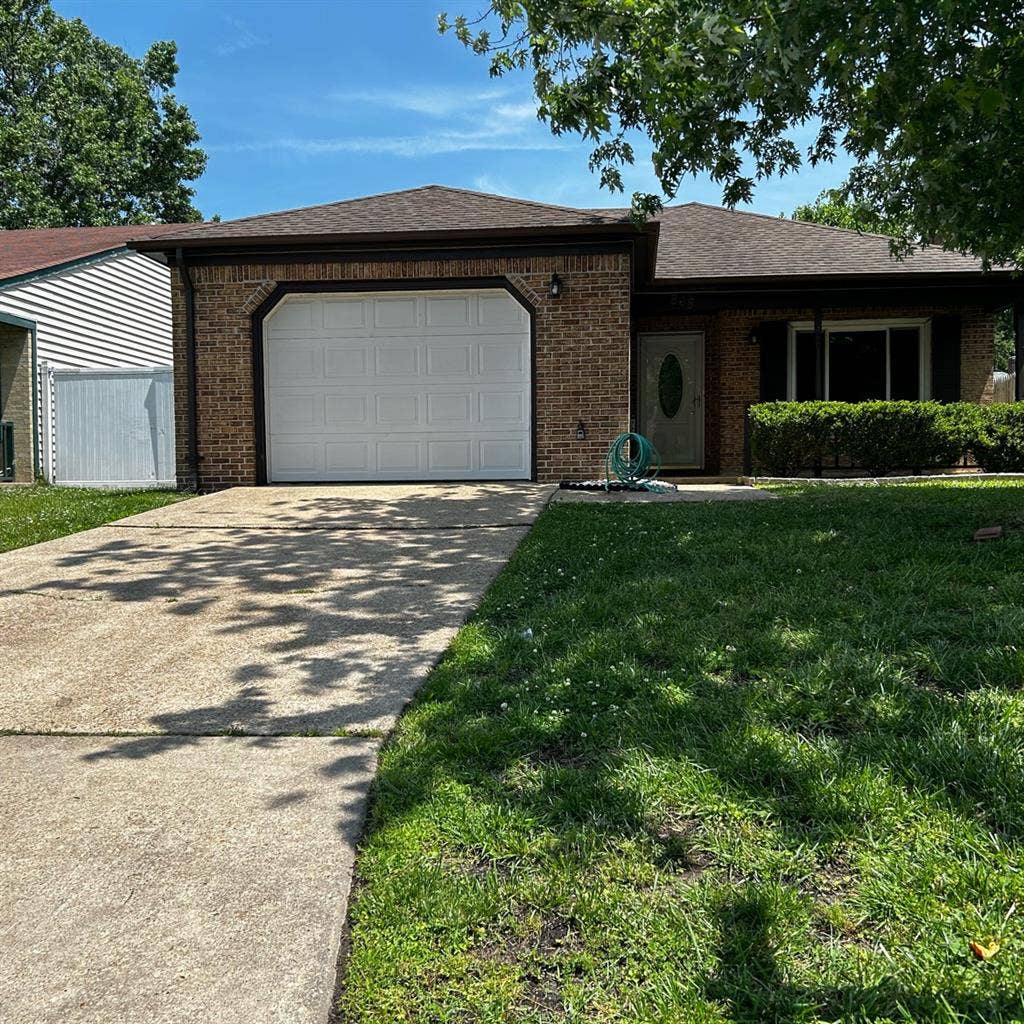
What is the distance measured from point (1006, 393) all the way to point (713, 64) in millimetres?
18069

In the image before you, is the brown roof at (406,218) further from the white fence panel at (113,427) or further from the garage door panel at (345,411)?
the white fence panel at (113,427)

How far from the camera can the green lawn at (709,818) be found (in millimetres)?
1837

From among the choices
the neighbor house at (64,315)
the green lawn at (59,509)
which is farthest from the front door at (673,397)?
the neighbor house at (64,315)

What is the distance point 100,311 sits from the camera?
1703 cm

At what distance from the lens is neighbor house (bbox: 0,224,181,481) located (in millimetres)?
14391

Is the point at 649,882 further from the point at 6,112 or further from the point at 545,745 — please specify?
the point at 6,112

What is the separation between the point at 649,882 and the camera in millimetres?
2180

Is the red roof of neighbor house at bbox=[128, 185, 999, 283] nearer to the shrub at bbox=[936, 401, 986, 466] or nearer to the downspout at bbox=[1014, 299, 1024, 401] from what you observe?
the downspout at bbox=[1014, 299, 1024, 401]

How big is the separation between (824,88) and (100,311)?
15.0 meters

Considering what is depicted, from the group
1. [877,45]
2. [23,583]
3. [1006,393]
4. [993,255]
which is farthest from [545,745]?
[1006,393]

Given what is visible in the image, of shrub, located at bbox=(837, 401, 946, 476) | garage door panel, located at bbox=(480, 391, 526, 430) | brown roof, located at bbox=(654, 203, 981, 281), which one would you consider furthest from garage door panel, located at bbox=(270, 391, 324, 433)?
shrub, located at bbox=(837, 401, 946, 476)

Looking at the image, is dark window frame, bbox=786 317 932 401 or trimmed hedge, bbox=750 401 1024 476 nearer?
trimmed hedge, bbox=750 401 1024 476

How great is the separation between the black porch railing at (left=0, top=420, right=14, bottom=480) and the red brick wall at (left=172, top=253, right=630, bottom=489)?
14.7 ft

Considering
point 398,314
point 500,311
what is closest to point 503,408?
point 500,311
